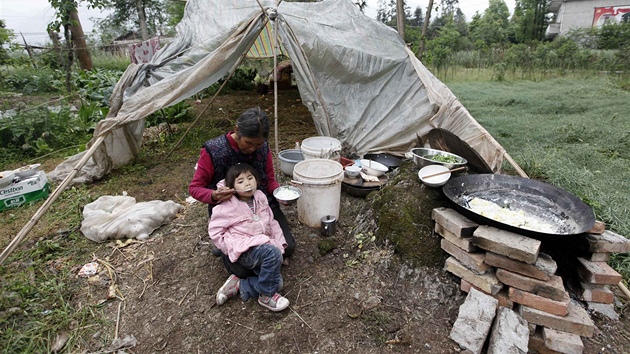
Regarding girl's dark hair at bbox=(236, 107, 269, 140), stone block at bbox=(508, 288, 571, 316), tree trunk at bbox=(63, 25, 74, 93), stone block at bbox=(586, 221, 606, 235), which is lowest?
stone block at bbox=(508, 288, 571, 316)

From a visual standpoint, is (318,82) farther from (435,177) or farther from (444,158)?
(435,177)

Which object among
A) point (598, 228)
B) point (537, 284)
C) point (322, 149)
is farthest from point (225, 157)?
point (598, 228)

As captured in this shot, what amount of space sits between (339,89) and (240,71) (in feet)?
20.6

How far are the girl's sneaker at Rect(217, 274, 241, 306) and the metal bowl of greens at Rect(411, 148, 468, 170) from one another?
2.03m

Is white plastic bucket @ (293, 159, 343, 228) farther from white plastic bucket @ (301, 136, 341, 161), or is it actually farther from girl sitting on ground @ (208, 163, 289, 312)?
girl sitting on ground @ (208, 163, 289, 312)

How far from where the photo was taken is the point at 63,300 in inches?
98.4

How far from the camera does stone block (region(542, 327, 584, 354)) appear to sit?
1913 mm

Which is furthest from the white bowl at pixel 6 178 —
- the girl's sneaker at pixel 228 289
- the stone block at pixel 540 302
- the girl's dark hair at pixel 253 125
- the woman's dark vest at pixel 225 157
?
the stone block at pixel 540 302

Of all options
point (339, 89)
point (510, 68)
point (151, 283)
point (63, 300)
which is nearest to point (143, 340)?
point (151, 283)

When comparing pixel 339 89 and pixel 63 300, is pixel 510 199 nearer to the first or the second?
pixel 339 89

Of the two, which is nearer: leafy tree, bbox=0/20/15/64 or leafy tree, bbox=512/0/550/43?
leafy tree, bbox=0/20/15/64

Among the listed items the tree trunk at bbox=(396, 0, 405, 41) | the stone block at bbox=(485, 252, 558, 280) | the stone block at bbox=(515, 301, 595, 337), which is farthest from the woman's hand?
the tree trunk at bbox=(396, 0, 405, 41)

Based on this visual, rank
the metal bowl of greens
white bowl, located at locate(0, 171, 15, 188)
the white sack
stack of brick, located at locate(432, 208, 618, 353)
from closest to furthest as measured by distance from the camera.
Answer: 1. stack of brick, located at locate(432, 208, 618, 353)
2. the metal bowl of greens
3. the white sack
4. white bowl, located at locate(0, 171, 15, 188)

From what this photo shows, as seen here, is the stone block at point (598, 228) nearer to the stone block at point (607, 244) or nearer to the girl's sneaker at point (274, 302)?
the stone block at point (607, 244)
